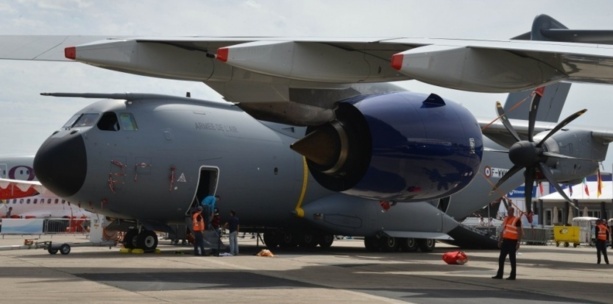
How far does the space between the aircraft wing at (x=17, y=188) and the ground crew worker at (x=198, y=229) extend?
22.2m

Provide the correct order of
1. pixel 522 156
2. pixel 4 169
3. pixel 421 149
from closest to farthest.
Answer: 1. pixel 421 149
2. pixel 522 156
3. pixel 4 169

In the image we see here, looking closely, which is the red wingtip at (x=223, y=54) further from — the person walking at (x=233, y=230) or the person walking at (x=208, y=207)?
the person walking at (x=233, y=230)

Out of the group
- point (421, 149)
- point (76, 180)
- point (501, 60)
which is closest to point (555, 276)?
point (421, 149)

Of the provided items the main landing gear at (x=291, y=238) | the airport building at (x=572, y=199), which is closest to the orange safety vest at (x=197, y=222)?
the main landing gear at (x=291, y=238)

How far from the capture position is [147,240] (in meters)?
21.3

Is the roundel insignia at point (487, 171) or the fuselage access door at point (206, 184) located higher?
the roundel insignia at point (487, 171)

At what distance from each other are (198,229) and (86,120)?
3644mm

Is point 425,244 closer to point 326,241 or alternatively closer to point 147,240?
point 326,241

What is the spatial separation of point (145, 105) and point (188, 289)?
9.17 meters

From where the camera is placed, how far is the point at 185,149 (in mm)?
20438

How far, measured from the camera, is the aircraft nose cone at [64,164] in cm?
1917

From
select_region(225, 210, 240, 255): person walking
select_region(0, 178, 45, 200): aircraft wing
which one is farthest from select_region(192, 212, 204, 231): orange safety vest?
select_region(0, 178, 45, 200): aircraft wing

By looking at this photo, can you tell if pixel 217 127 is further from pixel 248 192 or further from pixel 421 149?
pixel 421 149

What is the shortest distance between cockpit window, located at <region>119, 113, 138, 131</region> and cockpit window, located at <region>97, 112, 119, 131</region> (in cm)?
12
